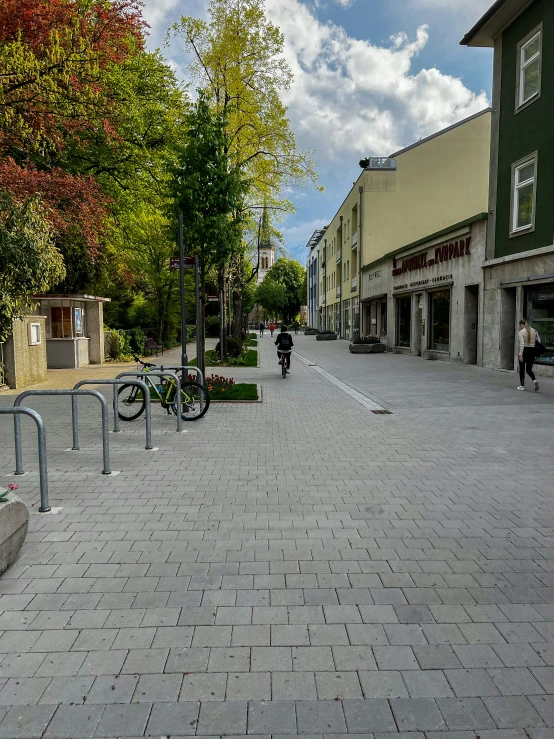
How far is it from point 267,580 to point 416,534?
4.58 feet

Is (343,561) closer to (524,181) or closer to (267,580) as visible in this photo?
(267,580)

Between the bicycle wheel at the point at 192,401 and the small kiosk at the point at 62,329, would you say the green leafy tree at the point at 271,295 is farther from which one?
the bicycle wheel at the point at 192,401

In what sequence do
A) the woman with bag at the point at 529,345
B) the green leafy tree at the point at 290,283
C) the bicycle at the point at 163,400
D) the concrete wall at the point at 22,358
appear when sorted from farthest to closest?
the green leafy tree at the point at 290,283 < the concrete wall at the point at 22,358 < the woman with bag at the point at 529,345 < the bicycle at the point at 163,400

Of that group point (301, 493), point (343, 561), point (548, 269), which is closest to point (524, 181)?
point (548, 269)

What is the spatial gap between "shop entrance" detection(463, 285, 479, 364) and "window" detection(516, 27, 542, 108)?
6252 mm

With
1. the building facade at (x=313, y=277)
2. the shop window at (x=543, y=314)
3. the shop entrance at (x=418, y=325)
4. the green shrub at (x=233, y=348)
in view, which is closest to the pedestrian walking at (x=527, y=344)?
the shop window at (x=543, y=314)

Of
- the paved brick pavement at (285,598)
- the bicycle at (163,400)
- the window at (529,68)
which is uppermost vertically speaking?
the window at (529,68)

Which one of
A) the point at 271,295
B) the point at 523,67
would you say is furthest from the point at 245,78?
the point at 271,295

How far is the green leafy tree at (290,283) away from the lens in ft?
321

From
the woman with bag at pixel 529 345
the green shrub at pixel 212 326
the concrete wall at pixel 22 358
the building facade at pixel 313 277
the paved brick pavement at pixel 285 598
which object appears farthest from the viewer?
the building facade at pixel 313 277

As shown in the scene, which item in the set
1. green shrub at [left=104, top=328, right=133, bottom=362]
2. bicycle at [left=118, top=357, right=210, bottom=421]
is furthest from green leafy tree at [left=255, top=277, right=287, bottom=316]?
bicycle at [left=118, top=357, right=210, bottom=421]

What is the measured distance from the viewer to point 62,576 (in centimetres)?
354

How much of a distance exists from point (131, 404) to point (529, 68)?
50.5 feet

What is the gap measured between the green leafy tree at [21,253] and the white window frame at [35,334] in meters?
2.75
